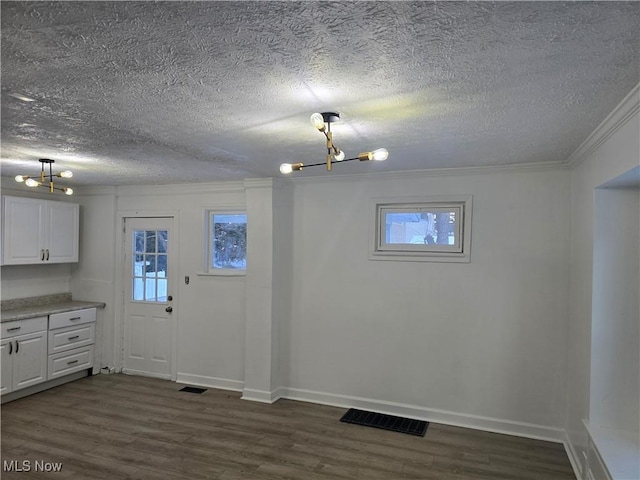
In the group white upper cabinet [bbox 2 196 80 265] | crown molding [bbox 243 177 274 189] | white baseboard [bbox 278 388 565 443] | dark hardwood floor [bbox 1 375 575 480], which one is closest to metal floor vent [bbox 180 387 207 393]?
dark hardwood floor [bbox 1 375 575 480]

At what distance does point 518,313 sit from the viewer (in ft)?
12.5

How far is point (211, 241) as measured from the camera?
16.9 ft

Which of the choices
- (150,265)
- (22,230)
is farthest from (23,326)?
(150,265)

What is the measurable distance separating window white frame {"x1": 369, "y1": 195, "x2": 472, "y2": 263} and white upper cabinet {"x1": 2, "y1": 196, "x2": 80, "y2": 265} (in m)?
3.82

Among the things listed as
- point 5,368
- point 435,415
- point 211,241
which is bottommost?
point 435,415

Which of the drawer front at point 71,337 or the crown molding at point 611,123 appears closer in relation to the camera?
the crown molding at point 611,123

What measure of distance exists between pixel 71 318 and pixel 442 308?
→ 14.0ft

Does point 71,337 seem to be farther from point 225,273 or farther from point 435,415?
point 435,415

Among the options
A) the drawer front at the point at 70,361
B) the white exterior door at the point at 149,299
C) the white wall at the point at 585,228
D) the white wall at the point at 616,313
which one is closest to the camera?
the white wall at the point at 585,228

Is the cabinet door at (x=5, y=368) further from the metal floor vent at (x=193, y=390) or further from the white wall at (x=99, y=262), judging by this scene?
the metal floor vent at (x=193, y=390)

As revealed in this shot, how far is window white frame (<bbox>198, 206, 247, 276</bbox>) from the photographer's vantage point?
5.02 metres

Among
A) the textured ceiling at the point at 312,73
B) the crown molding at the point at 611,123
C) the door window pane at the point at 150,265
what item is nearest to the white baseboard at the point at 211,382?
the door window pane at the point at 150,265

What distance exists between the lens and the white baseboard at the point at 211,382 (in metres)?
4.93

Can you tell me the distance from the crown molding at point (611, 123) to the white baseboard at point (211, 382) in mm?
4029
